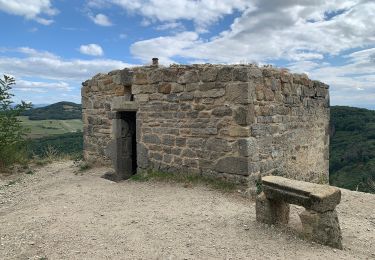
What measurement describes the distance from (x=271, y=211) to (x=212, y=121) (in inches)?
87.1

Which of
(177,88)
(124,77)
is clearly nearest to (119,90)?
(124,77)

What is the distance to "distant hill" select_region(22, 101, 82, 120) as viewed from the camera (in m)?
59.7

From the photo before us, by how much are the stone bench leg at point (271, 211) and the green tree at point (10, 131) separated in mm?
7653

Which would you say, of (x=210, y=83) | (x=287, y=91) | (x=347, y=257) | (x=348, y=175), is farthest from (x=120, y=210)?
(x=348, y=175)

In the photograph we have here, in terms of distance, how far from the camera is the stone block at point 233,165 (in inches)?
223

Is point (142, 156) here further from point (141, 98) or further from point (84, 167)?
point (84, 167)

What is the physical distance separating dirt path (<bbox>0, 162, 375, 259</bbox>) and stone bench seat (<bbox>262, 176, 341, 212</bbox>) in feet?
1.37

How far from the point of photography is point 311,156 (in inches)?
319

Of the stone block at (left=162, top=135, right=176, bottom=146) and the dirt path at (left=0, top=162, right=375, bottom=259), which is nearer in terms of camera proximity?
the dirt path at (left=0, top=162, right=375, bottom=259)

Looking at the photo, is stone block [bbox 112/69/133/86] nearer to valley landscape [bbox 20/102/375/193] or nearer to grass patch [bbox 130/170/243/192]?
grass patch [bbox 130/170/243/192]

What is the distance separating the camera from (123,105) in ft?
24.8

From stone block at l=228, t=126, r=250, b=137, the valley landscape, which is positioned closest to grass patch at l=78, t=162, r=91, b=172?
stone block at l=228, t=126, r=250, b=137

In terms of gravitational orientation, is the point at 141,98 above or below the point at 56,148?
above

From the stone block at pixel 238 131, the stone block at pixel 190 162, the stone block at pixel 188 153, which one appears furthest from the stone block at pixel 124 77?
the stone block at pixel 238 131
